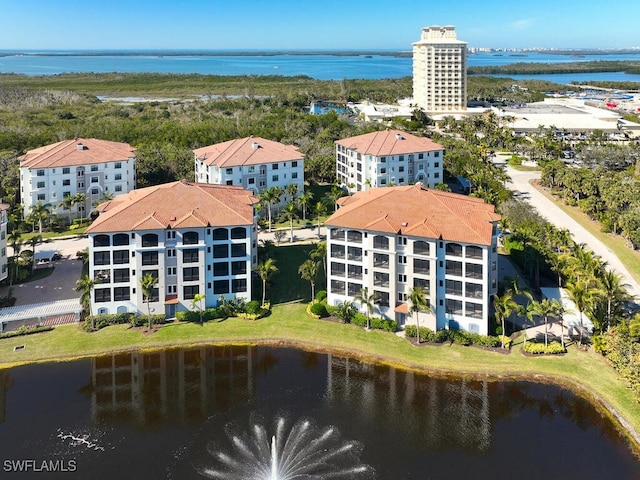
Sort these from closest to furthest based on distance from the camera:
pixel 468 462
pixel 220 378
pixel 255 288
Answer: pixel 468 462 < pixel 220 378 < pixel 255 288

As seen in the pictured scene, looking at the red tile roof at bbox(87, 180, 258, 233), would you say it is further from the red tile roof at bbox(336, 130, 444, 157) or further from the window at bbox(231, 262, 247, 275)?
the red tile roof at bbox(336, 130, 444, 157)

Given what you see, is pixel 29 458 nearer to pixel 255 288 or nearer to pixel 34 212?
pixel 255 288

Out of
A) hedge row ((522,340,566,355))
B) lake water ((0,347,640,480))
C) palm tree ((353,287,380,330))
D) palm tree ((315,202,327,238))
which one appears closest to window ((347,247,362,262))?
palm tree ((353,287,380,330))

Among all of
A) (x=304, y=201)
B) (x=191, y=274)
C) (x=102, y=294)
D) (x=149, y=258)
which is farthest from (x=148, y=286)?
(x=304, y=201)

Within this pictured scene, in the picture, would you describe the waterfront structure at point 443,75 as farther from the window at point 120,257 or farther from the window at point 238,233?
the window at point 120,257

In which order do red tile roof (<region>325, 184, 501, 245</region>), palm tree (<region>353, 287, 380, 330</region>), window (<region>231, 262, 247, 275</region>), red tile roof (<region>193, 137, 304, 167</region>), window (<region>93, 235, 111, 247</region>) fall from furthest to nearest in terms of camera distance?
red tile roof (<region>193, 137, 304, 167</region>) → window (<region>231, 262, 247, 275</region>) → window (<region>93, 235, 111, 247</region>) → palm tree (<region>353, 287, 380, 330</region>) → red tile roof (<region>325, 184, 501, 245</region>)

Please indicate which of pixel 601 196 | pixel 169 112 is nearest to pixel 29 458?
pixel 601 196

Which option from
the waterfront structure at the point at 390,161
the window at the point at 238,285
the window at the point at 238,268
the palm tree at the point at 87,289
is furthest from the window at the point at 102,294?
the waterfront structure at the point at 390,161
